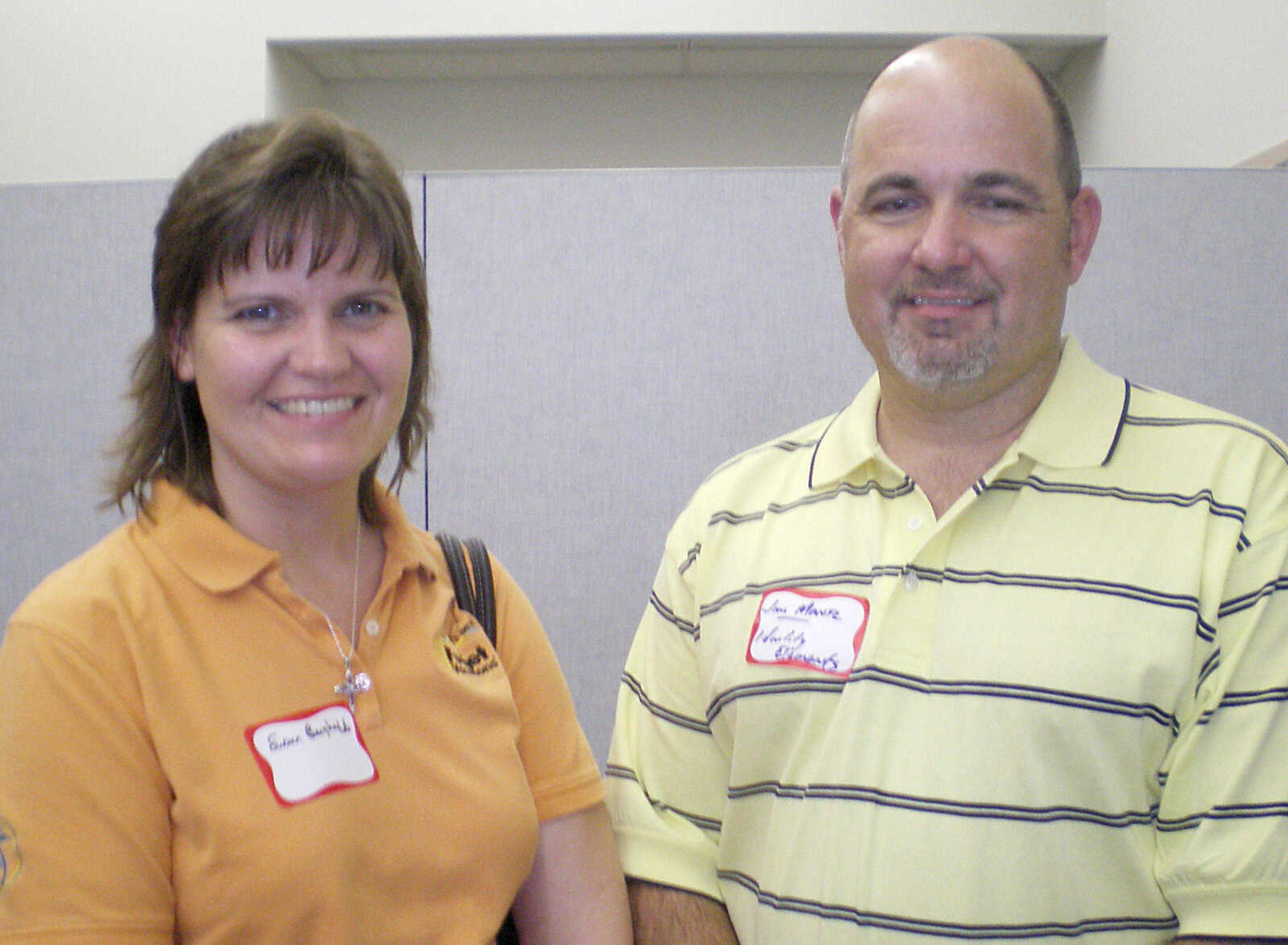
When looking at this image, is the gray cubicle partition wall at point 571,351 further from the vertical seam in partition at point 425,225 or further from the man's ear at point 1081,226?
the man's ear at point 1081,226

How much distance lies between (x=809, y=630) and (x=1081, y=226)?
57cm

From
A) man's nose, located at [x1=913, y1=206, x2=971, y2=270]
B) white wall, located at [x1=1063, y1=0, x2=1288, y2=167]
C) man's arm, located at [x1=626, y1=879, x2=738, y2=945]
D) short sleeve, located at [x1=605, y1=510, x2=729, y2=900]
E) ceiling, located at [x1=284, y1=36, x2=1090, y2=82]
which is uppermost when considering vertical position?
ceiling, located at [x1=284, y1=36, x2=1090, y2=82]

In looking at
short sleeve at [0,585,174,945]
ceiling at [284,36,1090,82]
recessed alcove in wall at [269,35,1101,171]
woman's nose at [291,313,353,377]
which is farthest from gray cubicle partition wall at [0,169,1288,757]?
recessed alcove in wall at [269,35,1101,171]

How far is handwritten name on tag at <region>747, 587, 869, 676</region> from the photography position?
3.72 ft

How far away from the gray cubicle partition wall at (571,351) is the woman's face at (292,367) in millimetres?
1233

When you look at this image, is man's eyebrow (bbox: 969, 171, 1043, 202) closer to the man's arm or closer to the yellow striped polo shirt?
the yellow striped polo shirt

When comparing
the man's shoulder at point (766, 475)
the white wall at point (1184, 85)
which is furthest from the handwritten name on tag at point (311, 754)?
the white wall at point (1184, 85)

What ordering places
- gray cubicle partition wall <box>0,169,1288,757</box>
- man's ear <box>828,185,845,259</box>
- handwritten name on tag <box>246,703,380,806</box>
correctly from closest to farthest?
handwritten name on tag <box>246,703,380,806</box> < man's ear <box>828,185,845,259</box> < gray cubicle partition wall <box>0,169,1288,757</box>

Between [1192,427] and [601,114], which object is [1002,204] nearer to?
[1192,427]

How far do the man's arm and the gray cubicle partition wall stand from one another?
3.57 ft

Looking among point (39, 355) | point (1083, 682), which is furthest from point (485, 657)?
point (39, 355)

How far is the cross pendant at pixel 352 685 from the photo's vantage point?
3.25ft

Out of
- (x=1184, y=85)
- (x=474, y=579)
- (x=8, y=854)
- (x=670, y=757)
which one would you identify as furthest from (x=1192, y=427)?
(x=1184, y=85)

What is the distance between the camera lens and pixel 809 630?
1.16m
